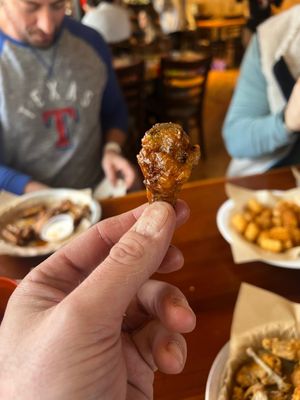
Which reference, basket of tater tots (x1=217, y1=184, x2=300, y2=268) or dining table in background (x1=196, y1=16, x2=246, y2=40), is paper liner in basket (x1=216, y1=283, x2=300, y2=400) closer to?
basket of tater tots (x1=217, y1=184, x2=300, y2=268)

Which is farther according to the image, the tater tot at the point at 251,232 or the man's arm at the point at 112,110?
the man's arm at the point at 112,110

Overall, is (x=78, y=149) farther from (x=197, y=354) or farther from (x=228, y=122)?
(x=197, y=354)

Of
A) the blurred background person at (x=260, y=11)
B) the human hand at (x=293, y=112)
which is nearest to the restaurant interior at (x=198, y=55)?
the blurred background person at (x=260, y=11)

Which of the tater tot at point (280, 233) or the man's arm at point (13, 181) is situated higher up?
the tater tot at point (280, 233)

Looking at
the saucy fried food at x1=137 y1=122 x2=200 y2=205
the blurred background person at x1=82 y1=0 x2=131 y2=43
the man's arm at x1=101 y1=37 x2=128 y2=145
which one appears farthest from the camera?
the blurred background person at x1=82 y1=0 x2=131 y2=43

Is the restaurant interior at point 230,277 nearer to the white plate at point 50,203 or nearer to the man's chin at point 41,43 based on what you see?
the white plate at point 50,203

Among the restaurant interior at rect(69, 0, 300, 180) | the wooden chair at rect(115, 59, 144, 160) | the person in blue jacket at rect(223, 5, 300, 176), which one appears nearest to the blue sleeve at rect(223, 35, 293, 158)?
the person in blue jacket at rect(223, 5, 300, 176)

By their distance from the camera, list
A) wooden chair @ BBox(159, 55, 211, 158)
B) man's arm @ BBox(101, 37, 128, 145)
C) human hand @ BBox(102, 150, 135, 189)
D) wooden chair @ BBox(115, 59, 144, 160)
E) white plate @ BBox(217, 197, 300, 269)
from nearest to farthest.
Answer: white plate @ BBox(217, 197, 300, 269) < human hand @ BBox(102, 150, 135, 189) < man's arm @ BBox(101, 37, 128, 145) < wooden chair @ BBox(115, 59, 144, 160) < wooden chair @ BBox(159, 55, 211, 158)
